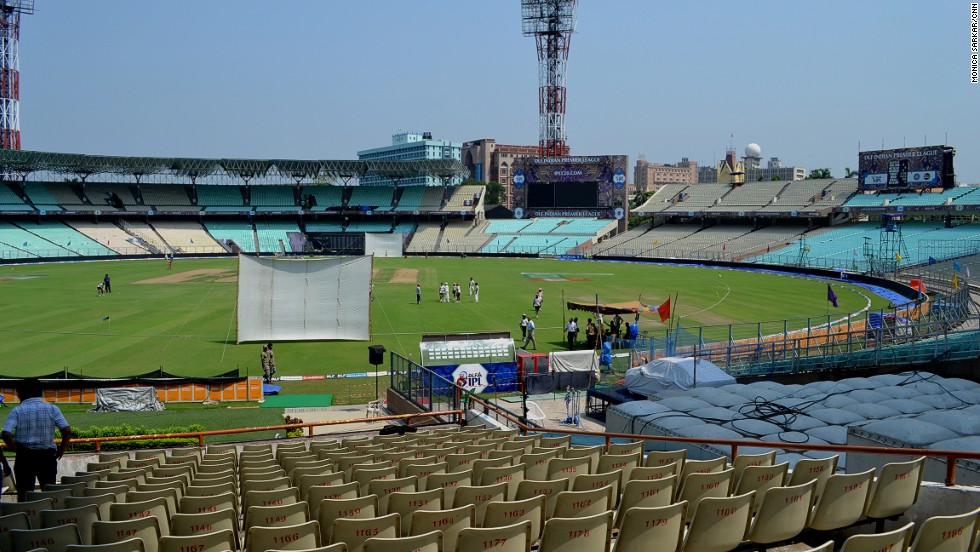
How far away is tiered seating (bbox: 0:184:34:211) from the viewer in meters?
88.5

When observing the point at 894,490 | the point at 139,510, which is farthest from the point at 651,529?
the point at 139,510

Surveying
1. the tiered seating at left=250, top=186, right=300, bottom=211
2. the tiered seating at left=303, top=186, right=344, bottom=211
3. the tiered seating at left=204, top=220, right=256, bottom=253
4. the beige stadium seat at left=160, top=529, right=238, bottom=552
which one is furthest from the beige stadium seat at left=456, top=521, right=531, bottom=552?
the tiered seating at left=303, top=186, right=344, bottom=211

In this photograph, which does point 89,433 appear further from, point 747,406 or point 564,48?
point 564,48

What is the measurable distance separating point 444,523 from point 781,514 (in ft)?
8.36

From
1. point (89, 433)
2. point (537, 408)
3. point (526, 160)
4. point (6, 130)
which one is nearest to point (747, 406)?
point (537, 408)

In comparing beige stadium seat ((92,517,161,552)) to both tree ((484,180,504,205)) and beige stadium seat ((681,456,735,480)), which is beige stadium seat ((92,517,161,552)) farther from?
tree ((484,180,504,205))

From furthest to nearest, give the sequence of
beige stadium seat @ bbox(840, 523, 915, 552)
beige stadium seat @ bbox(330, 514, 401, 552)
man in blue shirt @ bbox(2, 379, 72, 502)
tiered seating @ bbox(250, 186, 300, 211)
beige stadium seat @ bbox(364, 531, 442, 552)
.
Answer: tiered seating @ bbox(250, 186, 300, 211) → man in blue shirt @ bbox(2, 379, 72, 502) → beige stadium seat @ bbox(330, 514, 401, 552) → beige stadium seat @ bbox(364, 531, 442, 552) → beige stadium seat @ bbox(840, 523, 915, 552)

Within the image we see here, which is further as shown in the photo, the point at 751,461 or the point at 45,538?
the point at 751,461

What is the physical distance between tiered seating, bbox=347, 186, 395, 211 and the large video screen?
6329 centimetres

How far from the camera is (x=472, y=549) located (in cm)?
479

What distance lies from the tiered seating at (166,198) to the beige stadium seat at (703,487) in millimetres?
103955

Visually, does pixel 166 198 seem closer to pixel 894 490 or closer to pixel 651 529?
pixel 651 529

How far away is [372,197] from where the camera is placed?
11081cm

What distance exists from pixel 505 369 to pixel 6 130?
94.7 meters
